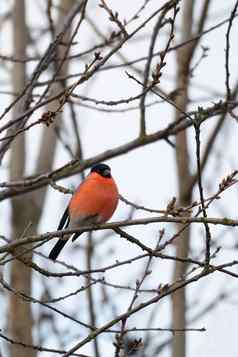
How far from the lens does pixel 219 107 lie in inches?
183

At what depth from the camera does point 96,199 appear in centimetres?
440

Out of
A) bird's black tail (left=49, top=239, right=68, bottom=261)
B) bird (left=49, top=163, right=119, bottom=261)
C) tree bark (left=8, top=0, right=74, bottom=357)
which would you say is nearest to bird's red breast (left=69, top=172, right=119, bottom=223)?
bird (left=49, top=163, right=119, bottom=261)

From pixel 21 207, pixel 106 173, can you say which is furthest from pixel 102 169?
pixel 21 207

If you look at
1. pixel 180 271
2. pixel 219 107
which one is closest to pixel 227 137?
pixel 180 271

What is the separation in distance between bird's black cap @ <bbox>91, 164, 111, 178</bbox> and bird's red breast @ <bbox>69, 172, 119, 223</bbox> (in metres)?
0.05

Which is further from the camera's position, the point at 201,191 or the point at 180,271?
the point at 180,271

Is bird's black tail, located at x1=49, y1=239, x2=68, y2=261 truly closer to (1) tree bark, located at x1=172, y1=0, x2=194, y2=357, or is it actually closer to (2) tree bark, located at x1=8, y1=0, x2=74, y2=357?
(1) tree bark, located at x1=172, y1=0, x2=194, y2=357

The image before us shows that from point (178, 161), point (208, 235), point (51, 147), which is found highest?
point (51, 147)

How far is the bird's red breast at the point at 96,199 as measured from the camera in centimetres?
435

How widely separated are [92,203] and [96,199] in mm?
30

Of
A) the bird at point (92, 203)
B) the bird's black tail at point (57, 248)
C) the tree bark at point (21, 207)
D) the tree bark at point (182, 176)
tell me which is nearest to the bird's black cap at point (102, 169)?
the bird at point (92, 203)

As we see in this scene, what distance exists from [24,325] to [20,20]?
2.22 m

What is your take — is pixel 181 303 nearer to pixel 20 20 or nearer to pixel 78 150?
pixel 78 150

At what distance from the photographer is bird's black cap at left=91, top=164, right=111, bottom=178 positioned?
4.63 metres
